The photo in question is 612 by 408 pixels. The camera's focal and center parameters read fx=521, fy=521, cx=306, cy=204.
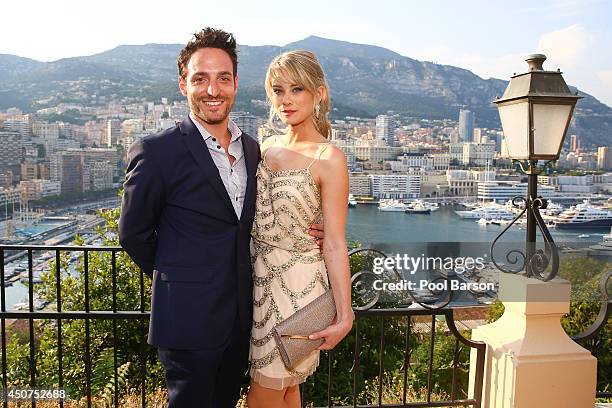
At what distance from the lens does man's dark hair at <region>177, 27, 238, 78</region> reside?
5.62ft

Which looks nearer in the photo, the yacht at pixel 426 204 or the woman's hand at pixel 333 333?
the woman's hand at pixel 333 333

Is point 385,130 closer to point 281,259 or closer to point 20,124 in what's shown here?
point 20,124

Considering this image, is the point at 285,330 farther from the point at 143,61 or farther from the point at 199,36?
the point at 143,61

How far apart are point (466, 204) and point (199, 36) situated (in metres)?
45.6

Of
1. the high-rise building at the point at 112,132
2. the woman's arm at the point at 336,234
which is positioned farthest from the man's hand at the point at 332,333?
the high-rise building at the point at 112,132

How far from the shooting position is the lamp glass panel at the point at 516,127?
2713mm

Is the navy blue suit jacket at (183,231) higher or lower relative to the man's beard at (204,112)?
lower

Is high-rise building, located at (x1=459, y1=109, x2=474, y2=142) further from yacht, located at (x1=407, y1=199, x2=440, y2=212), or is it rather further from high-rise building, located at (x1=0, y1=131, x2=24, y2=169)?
high-rise building, located at (x1=0, y1=131, x2=24, y2=169)

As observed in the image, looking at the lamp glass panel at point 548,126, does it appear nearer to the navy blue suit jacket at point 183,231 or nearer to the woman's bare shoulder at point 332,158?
the woman's bare shoulder at point 332,158

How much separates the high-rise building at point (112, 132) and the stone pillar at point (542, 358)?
4022 centimetres

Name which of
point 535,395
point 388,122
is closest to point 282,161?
point 535,395

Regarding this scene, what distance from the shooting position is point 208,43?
1716mm

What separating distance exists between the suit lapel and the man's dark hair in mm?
244

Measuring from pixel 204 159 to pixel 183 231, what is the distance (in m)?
0.23
